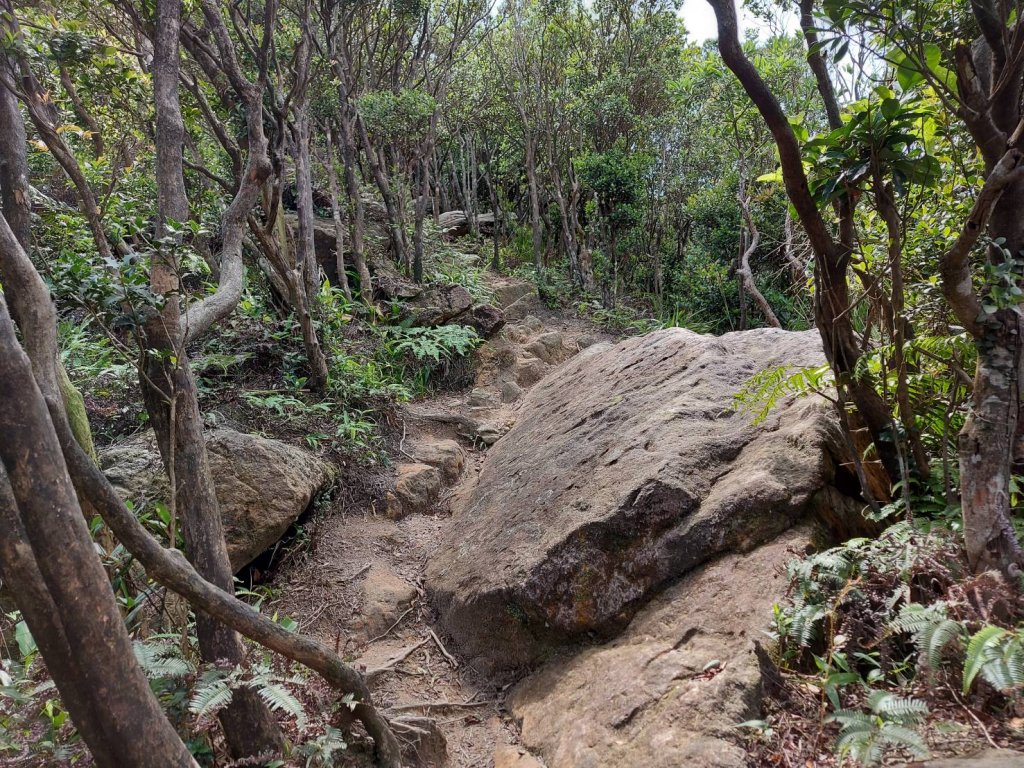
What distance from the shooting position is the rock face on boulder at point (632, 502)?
336 centimetres

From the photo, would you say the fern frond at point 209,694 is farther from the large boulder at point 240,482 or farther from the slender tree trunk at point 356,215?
the slender tree trunk at point 356,215

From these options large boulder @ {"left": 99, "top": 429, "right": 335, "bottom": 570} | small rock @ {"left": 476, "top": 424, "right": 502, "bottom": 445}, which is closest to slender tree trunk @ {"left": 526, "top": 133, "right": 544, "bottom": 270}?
small rock @ {"left": 476, "top": 424, "right": 502, "bottom": 445}

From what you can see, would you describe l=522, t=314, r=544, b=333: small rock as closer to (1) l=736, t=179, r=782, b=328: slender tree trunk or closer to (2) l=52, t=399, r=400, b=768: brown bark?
(1) l=736, t=179, r=782, b=328: slender tree trunk

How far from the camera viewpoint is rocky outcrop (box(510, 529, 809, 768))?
8.15 ft

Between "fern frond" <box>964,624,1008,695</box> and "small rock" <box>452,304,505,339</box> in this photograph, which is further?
"small rock" <box>452,304,505,339</box>

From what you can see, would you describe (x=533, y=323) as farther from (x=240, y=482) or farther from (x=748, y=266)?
(x=240, y=482)

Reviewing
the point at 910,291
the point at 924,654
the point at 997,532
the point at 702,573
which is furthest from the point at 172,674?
the point at 910,291

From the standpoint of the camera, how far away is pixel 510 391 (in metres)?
9.09

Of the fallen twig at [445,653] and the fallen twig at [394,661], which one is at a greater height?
the fallen twig at [394,661]

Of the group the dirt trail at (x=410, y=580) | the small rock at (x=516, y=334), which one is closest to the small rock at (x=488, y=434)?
the dirt trail at (x=410, y=580)

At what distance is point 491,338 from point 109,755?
845 centimetres

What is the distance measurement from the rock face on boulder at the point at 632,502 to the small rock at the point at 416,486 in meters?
0.81

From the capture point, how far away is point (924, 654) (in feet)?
6.99

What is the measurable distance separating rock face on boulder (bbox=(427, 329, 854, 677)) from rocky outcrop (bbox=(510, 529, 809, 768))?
152 millimetres
